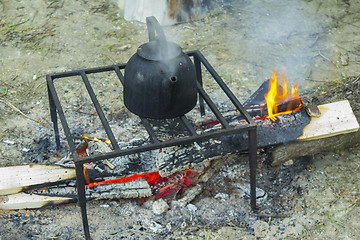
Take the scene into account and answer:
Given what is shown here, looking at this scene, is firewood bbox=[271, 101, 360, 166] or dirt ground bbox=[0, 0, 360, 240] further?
firewood bbox=[271, 101, 360, 166]

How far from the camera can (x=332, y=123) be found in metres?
3.68

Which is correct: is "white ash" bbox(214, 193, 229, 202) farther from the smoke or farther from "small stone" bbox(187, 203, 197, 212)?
the smoke

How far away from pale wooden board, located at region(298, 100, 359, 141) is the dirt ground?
379 millimetres

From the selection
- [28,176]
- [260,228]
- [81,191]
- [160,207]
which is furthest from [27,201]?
[260,228]

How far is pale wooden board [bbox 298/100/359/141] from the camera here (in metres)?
3.62

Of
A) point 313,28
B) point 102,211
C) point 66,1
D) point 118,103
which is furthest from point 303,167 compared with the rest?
point 66,1

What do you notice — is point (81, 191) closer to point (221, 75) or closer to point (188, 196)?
point (188, 196)

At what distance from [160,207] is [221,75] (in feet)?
7.36

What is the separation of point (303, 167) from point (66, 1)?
4415 mm

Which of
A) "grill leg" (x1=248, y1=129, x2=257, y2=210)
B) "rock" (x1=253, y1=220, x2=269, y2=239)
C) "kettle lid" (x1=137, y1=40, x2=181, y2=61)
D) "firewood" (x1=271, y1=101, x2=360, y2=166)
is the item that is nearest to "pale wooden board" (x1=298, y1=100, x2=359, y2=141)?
"firewood" (x1=271, y1=101, x2=360, y2=166)

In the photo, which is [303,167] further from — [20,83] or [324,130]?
[20,83]

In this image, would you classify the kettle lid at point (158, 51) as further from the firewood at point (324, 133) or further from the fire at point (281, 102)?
the firewood at point (324, 133)

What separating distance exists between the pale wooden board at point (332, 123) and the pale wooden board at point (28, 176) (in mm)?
1888

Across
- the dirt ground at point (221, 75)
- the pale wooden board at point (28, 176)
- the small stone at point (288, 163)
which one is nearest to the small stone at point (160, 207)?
the dirt ground at point (221, 75)
